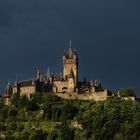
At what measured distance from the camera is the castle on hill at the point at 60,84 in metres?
161

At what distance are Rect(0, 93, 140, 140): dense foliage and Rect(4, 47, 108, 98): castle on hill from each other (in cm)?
234

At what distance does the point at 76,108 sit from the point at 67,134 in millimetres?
7225

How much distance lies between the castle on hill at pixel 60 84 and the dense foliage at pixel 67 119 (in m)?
2.34

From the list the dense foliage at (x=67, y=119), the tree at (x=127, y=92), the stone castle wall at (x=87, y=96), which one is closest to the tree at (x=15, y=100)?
the dense foliage at (x=67, y=119)

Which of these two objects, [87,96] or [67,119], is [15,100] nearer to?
[67,119]

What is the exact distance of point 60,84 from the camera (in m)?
162

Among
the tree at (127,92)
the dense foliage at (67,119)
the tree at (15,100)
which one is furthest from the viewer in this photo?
the tree at (127,92)

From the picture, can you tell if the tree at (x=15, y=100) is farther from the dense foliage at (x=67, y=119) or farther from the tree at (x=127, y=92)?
the tree at (x=127, y=92)

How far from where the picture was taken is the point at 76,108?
15600 centimetres

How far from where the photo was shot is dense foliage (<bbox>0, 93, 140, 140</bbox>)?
5891 inches

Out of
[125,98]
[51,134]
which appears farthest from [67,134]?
[125,98]

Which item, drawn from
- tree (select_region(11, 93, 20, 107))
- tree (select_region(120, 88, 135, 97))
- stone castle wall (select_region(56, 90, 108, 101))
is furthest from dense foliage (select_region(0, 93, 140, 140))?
tree (select_region(120, 88, 135, 97))

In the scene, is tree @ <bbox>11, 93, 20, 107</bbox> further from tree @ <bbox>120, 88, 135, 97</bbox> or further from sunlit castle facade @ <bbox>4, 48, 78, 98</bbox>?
tree @ <bbox>120, 88, 135, 97</bbox>

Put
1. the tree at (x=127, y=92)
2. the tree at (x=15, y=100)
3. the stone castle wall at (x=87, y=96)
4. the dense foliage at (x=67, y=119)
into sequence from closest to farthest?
1. the dense foliage at (x=67, y=119)
2. the tree at (x=15, y=100)
3. the stone castle wall at (x=87, y=96)
4. the tree at (x=127, y=92)
